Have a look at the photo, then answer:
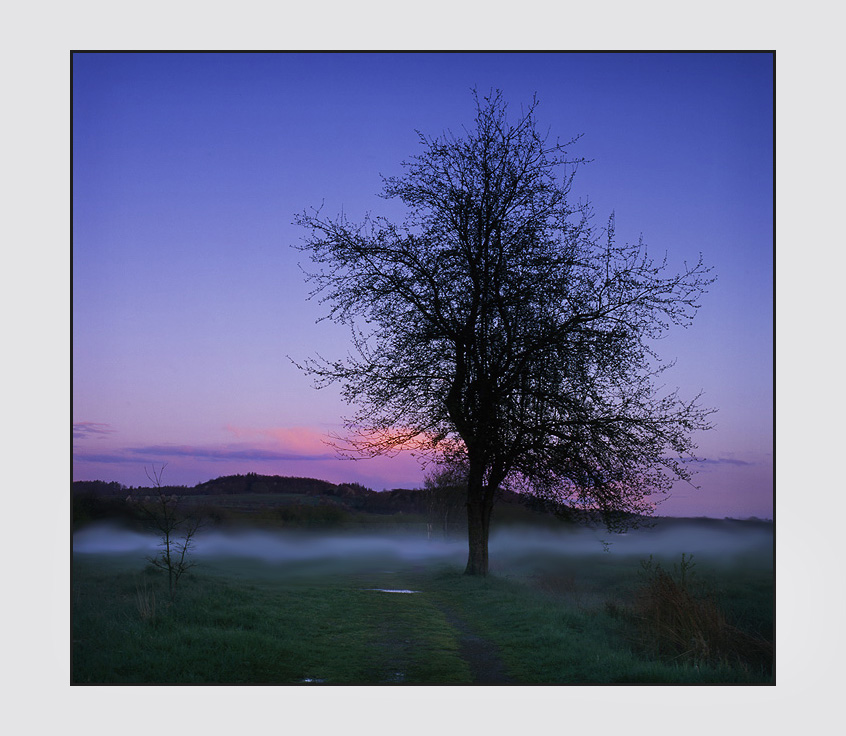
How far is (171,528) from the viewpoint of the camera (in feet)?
35.7

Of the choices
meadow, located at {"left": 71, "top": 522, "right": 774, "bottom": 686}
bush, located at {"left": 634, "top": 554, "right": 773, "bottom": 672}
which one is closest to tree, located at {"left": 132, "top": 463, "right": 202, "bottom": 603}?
meadow, located at {"left": 71, "top": 522, "right": 774, "bottom": 686}

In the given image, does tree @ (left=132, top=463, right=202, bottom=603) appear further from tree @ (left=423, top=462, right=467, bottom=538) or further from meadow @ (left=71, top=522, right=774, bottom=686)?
tree @ (left=423, top=462, right=467, bottom=538)

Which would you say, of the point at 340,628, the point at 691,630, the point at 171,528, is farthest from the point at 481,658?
the point at 171,528

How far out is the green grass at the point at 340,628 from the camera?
910cm

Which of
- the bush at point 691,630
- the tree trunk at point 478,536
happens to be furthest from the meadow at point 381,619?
the tree trunk at point 478,536

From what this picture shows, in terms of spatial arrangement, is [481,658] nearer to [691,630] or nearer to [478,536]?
[691,630]

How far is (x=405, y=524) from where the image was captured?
13570 millimetres

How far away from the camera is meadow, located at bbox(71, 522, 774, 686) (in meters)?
9.16

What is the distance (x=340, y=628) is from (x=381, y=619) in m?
1.07

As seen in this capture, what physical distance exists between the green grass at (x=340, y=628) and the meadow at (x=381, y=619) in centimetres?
2

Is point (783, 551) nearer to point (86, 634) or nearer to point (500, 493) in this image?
point (500, 493)

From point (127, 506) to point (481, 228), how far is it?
28.9 feet

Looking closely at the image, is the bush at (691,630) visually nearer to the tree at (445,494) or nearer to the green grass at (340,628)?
the green grass at (340,628)

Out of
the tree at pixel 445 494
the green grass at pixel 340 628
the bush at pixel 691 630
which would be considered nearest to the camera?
the green grass at pixel 340 628
